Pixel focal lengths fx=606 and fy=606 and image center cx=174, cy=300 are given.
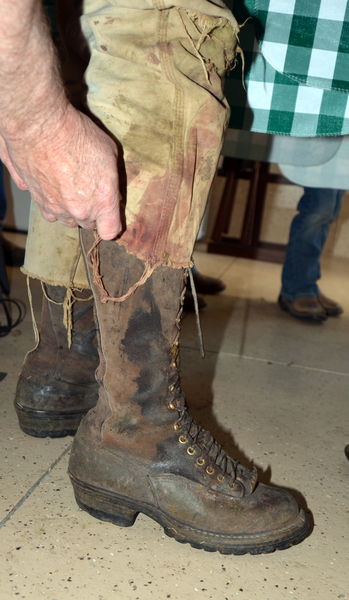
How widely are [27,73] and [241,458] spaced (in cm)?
83

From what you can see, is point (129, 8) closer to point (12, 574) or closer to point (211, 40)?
point (211, 40)

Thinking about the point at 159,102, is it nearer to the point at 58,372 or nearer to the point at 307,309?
the point at 58,372

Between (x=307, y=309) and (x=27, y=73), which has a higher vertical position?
(x=27, y=73)

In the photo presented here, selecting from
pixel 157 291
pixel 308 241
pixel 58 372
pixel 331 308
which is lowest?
pixel 331 308

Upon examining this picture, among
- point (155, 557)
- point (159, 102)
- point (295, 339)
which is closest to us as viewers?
point (159, 102)

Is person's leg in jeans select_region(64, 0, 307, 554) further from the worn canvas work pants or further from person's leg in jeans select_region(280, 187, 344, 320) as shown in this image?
person's leg in jeans select_region(280, 187, 344, 320)

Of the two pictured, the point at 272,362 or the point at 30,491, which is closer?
the point at 30,491

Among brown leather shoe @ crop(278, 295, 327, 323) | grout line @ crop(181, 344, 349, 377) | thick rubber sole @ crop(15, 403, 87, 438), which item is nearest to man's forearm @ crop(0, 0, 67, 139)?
thick rubber sole @ crop(15, 403, 87, 438)

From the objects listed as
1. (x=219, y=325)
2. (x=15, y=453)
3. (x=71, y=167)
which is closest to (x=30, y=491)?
(x=15, y=453)

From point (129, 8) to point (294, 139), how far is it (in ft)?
3.03

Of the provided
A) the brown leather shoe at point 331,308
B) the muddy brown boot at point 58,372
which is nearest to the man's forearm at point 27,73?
the muddy brown boot at point 58,372

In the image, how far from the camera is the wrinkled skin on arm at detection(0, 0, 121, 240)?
1.98 feet

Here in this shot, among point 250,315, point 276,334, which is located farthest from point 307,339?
point 250,315

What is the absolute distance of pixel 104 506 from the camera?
0.94 m
